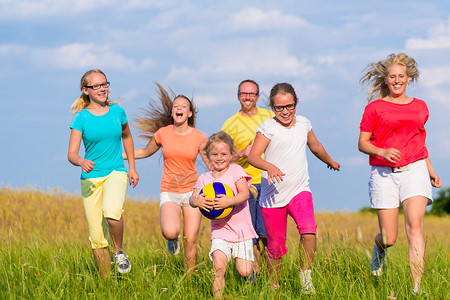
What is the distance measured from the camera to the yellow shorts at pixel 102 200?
6223 mm

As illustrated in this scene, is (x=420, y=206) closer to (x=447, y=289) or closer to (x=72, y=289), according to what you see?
(x=447, y=289)

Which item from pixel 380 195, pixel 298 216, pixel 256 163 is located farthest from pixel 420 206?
pixel 256 163

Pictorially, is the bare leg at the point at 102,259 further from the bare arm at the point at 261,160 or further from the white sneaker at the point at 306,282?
the white sneaker at the point at 306,282

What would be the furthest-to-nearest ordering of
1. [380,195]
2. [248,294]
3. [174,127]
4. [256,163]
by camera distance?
1. [174,127]
2. [380,195]
3. [256,163]
4. [248,294]

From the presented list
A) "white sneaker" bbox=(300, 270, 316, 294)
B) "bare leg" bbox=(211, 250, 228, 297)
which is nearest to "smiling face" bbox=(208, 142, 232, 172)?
"bare leg" bbox=(211, 250, 228, 297)

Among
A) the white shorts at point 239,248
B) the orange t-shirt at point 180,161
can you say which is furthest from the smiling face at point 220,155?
the orange t-shirt at point 180,161

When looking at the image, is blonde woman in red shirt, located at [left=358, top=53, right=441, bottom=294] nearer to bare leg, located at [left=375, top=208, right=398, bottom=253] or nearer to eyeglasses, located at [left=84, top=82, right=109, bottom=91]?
bare leg, located at [left=375, top=208, right=398, bottom=253]

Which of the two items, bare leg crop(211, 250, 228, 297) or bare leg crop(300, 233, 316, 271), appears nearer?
bare leg crop(211, 250, 228, 297)

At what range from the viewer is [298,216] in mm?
5758

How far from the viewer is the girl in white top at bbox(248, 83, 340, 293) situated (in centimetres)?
577

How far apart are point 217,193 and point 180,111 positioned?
72.8 inches

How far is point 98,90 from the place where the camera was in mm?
6500

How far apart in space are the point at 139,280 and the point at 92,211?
1471 mm

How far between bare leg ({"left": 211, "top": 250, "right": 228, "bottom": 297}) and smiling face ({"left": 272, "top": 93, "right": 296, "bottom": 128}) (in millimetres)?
1674
